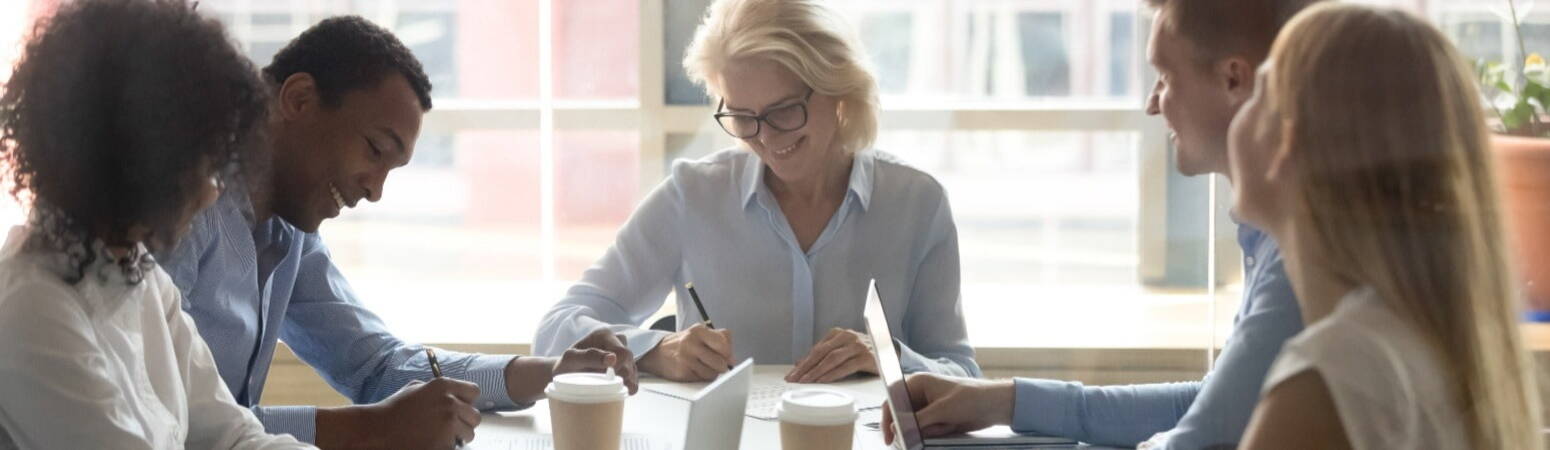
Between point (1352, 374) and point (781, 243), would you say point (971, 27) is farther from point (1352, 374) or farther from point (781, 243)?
point (1352, 374)

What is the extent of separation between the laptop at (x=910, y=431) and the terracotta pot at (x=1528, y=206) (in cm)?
53

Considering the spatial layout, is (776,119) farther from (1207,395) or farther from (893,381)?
(1207,395)

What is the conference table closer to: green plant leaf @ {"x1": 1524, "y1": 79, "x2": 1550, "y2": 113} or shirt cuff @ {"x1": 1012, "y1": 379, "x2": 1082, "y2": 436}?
shirt cuff @ {"x1": 1012, "y1": 379, "x2": 1082, "y2": 436}

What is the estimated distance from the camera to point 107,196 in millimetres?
1245

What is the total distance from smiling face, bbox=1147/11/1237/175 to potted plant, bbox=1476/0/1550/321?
19 centimetres

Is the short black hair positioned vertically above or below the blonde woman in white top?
above

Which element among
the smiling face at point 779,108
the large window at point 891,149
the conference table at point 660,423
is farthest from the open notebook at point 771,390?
the large window at point 891,149

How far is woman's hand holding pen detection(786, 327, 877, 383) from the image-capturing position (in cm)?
208

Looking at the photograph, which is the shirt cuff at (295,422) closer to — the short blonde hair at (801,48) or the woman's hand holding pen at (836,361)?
the woman's hand holding pen at (836,361)

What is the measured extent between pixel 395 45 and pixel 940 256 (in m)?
0.94

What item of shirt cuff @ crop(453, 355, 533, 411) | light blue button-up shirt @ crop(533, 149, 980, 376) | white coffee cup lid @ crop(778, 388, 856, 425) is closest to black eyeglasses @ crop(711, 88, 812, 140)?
light blue button-up shirt @ crop(533, 149, 980, 376)

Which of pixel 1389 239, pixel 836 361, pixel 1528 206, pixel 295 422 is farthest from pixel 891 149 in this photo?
pixel 1389 239

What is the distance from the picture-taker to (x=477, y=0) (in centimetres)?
321

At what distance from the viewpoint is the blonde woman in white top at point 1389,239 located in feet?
2.91
